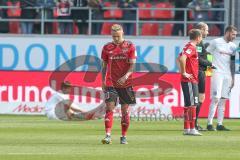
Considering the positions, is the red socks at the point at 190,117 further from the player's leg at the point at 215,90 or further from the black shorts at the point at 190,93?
the player's leg at the point at 215,90

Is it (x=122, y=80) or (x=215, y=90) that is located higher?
(x=122, y=80)

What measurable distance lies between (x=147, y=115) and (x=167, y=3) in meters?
6.67

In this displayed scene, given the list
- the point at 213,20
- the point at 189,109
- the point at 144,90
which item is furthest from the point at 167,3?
the point at 189,109

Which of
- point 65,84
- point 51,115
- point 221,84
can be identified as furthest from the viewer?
point 65,84

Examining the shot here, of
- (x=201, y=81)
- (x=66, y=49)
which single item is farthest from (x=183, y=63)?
(x=66, y=49)

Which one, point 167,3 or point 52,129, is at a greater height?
point 167,3

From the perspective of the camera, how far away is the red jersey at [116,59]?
15.7 meters

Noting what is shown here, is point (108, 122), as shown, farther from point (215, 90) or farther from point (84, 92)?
point (84, 92)

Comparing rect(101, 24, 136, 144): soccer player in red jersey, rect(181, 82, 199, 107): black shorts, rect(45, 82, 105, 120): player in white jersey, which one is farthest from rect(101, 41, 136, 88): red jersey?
rect(45, 82, 105, 120): player in white jersey

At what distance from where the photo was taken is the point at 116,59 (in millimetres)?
15766

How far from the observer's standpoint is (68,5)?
29625 mm

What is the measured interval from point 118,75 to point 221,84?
4750 millimetres

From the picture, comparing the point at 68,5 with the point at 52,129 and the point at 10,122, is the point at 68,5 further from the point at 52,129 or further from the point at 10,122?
the point at 52,129

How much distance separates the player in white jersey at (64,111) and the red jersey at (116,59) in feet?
25.2
